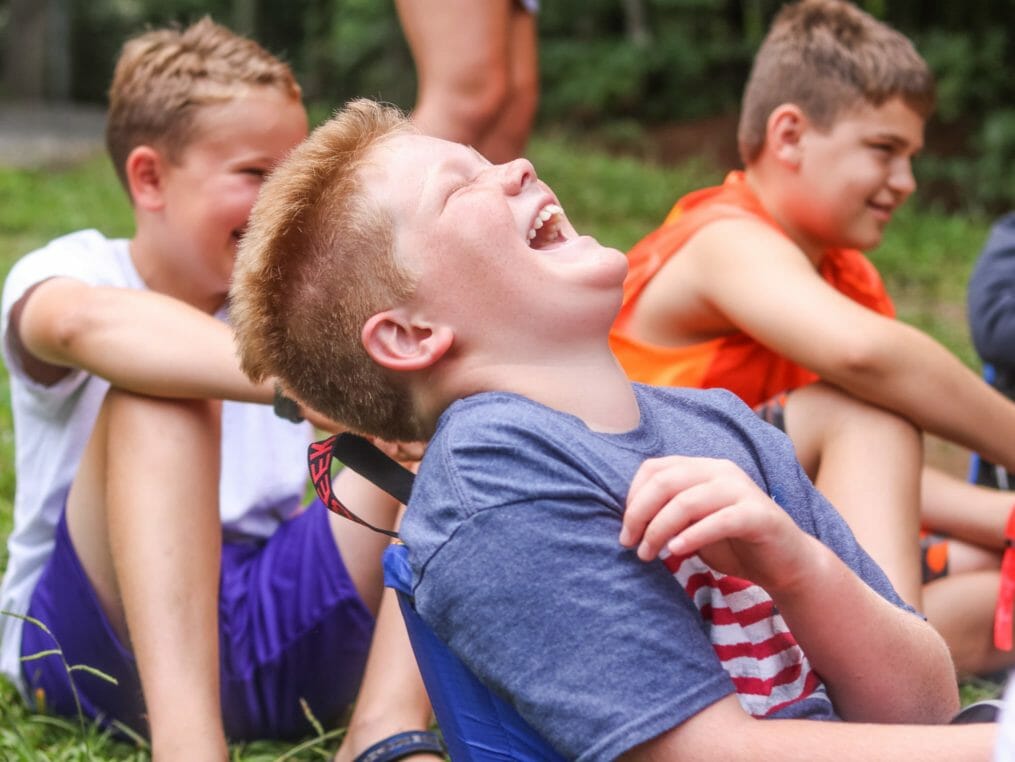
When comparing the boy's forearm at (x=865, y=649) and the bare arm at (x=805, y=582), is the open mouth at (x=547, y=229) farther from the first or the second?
the boy's forearm at (x=865, y=649)

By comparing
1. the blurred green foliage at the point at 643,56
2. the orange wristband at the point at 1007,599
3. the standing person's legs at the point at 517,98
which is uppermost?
the standing person's legs at the point at 517,98

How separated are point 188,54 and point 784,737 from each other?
176 cm

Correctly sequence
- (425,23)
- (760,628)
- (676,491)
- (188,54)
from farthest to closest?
(425,23) → (188,54) → (760,628) → (676,491)

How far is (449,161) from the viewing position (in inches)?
59.2

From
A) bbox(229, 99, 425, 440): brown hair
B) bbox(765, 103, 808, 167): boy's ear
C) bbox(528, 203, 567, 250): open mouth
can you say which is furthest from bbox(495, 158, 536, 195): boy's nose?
bbox(765, 103, 808, 167): boy's ear

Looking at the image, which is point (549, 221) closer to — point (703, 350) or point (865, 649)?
point (865, 649)

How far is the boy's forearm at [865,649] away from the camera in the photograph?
51.3 inches

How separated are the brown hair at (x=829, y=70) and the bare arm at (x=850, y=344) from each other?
46 centimetres

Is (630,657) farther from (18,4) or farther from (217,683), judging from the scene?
(18,4)

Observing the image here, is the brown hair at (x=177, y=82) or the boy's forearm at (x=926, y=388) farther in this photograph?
the brown hair at (x=177, y=82)

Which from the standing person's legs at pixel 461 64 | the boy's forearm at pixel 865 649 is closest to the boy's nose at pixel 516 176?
the boy's forearm at pixel 865 649

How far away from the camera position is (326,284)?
148 cm

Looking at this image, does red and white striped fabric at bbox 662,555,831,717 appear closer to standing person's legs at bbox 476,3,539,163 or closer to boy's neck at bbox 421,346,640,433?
boy's neck at bbox 421,346,640,433

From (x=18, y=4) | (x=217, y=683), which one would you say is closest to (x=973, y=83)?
(x=217, y=683)
